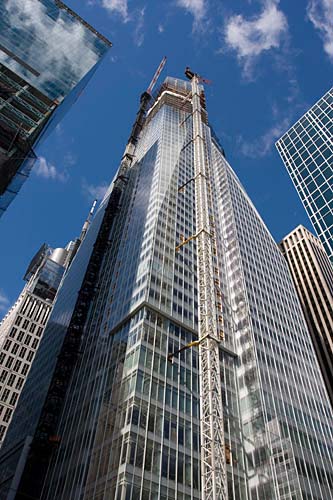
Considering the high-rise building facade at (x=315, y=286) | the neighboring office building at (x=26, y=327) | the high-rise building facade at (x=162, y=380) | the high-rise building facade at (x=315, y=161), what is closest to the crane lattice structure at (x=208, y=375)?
the high-rise building facade at (x=162, y=380)

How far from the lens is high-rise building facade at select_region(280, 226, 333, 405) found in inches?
4432

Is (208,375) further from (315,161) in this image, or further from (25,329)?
(25,329)

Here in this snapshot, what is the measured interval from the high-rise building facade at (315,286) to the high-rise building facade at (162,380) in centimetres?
3481

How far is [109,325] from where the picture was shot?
194ft

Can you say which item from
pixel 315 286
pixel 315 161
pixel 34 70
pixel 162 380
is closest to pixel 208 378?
pixel 162 380

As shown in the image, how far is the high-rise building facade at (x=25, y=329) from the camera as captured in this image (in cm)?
10018

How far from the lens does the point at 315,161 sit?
6600 cm

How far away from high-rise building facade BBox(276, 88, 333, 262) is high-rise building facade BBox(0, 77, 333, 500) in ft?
59.7

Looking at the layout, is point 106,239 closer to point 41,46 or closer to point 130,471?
Result: point 41,46

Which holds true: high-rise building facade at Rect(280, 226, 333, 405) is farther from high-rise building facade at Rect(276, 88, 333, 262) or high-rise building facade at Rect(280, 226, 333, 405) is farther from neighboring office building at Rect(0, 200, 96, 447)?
neighboring office building at Rect(0, 200, 96, 447)

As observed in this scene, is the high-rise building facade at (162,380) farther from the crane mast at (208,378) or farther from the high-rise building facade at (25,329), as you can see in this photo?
the high-rise building facade at (25,329)

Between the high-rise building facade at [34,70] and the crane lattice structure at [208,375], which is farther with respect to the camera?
the high-rise building facade at [34,70]

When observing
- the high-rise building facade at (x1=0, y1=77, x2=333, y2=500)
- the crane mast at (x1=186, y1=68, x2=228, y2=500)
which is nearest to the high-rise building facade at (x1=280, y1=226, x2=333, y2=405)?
the high-rise building facade at (x1=0, y1=77, x2=333, y2=500)

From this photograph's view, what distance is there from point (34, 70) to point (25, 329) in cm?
7684
